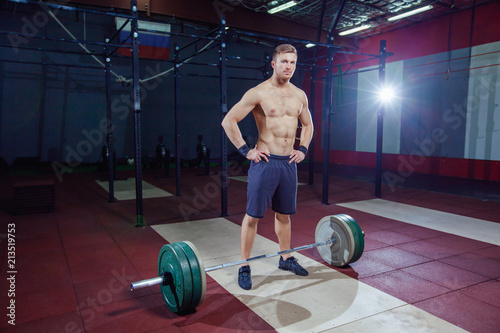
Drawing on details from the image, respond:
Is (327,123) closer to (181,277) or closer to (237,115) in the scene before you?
(237,115)

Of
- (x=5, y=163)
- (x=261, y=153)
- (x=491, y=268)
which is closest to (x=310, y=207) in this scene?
(x=491, y=268)

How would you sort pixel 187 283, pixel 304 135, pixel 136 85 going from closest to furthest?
pixel 187 283, pixel 304 135, pixel 136 85

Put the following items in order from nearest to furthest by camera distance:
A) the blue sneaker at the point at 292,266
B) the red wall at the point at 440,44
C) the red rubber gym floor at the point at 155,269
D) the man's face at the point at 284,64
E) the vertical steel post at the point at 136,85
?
1. the red rubber gym floor at the point at 155,269
2. the man's face at the point at 284,64
3. the blue sneaker at the point at 292,266
4. the vertical steel post at the point at 136,85
5. the red wall at the point at 440,44

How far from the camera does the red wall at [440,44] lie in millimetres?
6629

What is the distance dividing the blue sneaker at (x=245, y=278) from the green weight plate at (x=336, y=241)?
0.68 meters

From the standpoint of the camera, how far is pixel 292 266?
2338mm

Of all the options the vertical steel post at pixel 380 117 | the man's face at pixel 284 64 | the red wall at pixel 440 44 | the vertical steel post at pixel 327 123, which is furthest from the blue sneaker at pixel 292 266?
the red wall at pixel 440 44

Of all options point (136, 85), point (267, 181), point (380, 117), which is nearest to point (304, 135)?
point (267, 181)

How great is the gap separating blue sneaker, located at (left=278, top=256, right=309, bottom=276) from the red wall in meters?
6.12

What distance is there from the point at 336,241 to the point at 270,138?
921 millimetres

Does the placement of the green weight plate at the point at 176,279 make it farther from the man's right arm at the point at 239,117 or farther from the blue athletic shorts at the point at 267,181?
the man's right arm at the point at 239,117

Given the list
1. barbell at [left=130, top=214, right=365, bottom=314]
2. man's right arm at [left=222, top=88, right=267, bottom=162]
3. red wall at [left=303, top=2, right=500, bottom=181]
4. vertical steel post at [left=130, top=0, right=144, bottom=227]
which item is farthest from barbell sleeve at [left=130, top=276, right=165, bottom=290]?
red wall at [left=303, top=2, right=500, bottom=181]

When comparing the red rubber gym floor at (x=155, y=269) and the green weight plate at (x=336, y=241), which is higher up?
the green weight plate at (x=336, y=241)

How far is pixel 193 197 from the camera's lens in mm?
5176
